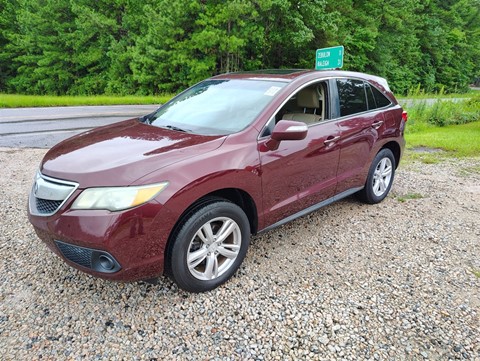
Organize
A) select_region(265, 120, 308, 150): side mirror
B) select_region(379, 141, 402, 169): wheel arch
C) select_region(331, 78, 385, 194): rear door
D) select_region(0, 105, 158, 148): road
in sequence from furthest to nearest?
select_region(0, 105, 158, 148): road → select_region(379, 141, 402, 169): wheel arch → select_region(331, 78, 385, 194): rear door → select_region(265, 120, 308, 150): side mirror

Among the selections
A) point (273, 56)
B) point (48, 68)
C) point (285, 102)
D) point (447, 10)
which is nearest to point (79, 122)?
point (285, 102)

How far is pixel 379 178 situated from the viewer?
14.1 ft

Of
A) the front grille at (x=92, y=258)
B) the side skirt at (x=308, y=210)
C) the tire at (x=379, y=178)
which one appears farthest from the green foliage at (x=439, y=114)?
the front grille at (x=92, y=258)

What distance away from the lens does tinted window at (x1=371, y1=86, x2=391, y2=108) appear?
4109mm

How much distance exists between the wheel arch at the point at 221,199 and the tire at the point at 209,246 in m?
0.03

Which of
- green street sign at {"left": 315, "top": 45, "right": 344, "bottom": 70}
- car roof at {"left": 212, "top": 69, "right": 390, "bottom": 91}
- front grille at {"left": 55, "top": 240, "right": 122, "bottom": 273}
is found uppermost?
green street sign at {"left": 315, "top": 45, "right": 344, "bottom": 70}

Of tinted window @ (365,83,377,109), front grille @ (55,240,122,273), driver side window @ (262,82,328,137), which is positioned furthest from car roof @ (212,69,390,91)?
front grille @ (55,240,122,273)

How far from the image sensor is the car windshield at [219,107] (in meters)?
2.90

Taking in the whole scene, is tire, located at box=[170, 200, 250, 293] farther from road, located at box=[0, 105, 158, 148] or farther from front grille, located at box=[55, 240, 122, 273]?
road, located at box=[0, 105, 158, 148]

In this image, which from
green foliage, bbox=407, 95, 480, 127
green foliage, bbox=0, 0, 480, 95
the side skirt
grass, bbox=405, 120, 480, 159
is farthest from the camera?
green foliage, bbox=0, 0, 480, 95

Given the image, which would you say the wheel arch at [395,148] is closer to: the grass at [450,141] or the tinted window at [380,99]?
the tinted window at [380,99]

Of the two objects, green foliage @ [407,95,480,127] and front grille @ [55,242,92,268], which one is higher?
front grille @ [55,242,92,268]

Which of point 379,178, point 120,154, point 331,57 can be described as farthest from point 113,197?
point 331,57

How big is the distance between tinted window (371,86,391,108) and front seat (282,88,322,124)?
0.99 m
